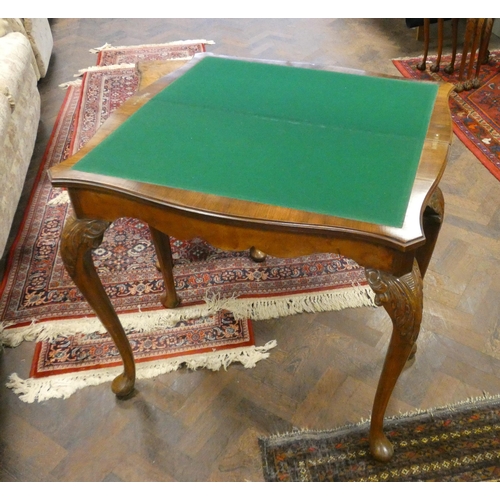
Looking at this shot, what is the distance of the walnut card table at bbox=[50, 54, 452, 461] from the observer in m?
0.76

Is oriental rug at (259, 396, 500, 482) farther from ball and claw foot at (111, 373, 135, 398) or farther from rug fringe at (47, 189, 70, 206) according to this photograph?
rug fringe at (47, 189, 70, 206)

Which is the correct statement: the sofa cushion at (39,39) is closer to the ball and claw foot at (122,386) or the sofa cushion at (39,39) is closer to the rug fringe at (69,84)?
the rug fringe at (69,84)

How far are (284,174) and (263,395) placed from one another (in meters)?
0.71

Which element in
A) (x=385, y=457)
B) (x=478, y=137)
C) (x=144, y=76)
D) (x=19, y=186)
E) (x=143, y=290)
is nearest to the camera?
(x=385, y=457)

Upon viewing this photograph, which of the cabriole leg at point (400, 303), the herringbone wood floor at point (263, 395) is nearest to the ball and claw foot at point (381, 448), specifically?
the herringbone wood floor at point (263, 395)

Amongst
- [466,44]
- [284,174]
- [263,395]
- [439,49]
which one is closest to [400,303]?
[284,174]

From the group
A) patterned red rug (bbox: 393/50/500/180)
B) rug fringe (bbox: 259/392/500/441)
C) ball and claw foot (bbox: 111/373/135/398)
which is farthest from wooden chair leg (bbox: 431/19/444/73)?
ball and claw foot (bbox: 111/373/135/398)

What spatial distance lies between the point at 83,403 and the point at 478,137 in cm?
217

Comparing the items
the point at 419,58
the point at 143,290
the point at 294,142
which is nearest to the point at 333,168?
the point at 294,142

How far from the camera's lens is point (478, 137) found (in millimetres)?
2262

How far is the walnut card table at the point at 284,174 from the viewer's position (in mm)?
762

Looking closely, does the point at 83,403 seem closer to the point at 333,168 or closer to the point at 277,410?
the point at 277,410

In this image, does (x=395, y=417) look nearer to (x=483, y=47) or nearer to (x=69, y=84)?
(x=483, y=47)

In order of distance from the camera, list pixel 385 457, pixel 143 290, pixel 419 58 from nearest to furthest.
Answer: pixel 385 457
pixel 143 290
pixel 419 58
